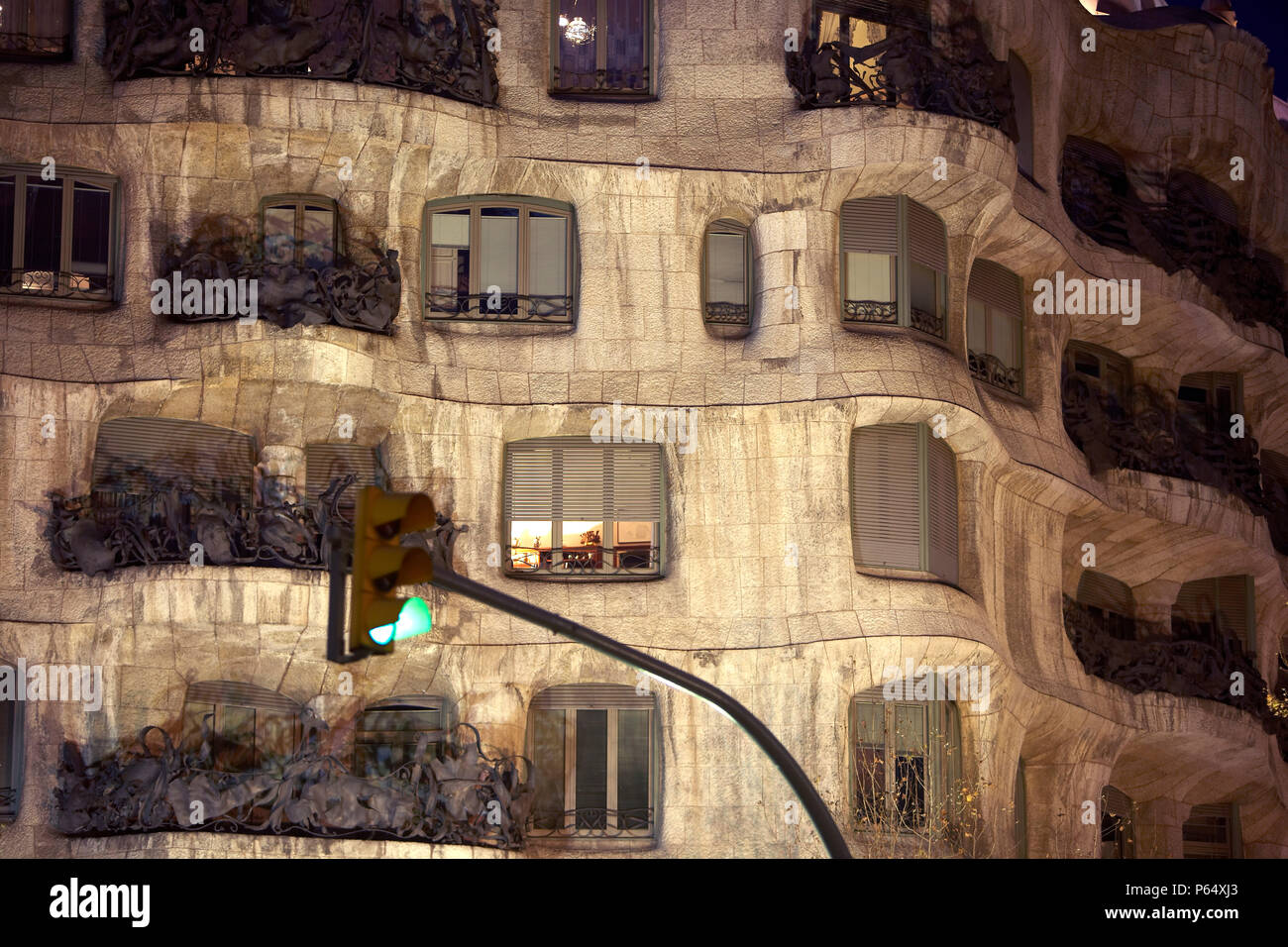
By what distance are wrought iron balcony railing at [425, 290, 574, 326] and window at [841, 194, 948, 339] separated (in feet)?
13.5

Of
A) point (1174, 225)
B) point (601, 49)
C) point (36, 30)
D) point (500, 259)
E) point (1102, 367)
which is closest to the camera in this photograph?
point (36, 30)

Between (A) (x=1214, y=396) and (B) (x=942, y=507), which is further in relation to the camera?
(A) (x=1214, y=396)

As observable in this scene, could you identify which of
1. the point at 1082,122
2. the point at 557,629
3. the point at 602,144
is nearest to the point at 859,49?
the point at 602,144

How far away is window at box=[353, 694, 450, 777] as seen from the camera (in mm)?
31625

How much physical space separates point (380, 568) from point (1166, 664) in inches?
971

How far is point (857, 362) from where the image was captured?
32.0 metres

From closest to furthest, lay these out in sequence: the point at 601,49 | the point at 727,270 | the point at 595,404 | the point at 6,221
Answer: the point at 6,221 < the point at 595,404 < the point at 727,270 < the point at 601,49

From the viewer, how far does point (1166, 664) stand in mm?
36938

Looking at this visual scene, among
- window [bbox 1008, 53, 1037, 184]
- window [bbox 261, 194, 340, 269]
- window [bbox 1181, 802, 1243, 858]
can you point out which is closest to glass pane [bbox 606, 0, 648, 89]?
window [bbox 261, 194, 340, 269]

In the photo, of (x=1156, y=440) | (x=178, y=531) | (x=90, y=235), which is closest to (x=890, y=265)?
(x=1156, y=440)

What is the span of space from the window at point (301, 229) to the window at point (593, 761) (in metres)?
7.08

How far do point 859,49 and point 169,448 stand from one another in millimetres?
11485

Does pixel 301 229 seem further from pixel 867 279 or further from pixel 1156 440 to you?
pixel 1156 440

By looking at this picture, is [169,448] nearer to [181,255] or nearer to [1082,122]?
[181,255]
